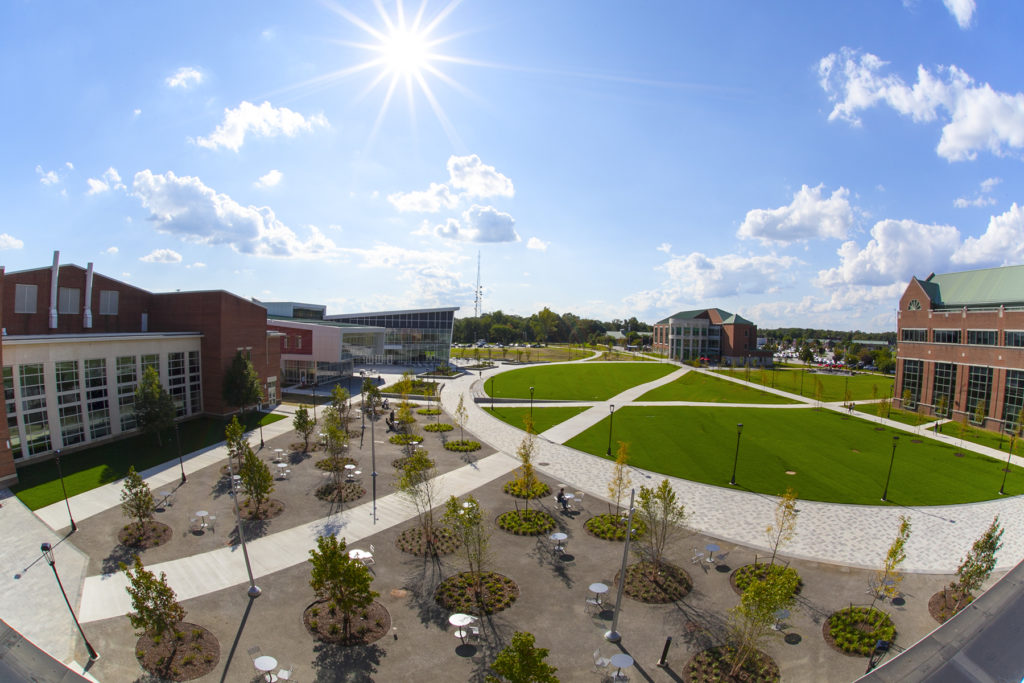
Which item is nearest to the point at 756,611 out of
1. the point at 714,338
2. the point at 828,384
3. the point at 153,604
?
the point at 153,604

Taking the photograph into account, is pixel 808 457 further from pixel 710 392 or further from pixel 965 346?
pixel 965 346

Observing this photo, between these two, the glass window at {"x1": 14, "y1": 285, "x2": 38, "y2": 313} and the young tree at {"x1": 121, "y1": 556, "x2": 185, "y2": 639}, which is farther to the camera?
the glass window at {"x1": 14, "y1": 285, "x2": 38, "y2": 313}

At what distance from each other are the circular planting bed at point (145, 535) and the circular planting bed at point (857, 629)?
991 inches

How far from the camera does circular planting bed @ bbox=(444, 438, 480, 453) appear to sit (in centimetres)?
3344

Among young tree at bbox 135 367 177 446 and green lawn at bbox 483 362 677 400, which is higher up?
young tree at bbox 135 367 177 446

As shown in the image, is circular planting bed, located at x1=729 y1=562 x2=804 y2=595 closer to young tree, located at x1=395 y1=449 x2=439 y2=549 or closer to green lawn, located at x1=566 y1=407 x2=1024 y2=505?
green lawn, located at x1=566 y1=407 x2=1024 y2=505

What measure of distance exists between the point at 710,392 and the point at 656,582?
4872cm

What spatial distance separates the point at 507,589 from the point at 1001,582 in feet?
58.9

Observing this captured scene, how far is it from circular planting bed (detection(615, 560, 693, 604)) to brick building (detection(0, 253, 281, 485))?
32062 mm

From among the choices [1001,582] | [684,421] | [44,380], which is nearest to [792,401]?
[684,421]

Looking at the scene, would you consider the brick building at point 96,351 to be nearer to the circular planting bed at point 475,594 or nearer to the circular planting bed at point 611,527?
the circular planting bed at point 475,594

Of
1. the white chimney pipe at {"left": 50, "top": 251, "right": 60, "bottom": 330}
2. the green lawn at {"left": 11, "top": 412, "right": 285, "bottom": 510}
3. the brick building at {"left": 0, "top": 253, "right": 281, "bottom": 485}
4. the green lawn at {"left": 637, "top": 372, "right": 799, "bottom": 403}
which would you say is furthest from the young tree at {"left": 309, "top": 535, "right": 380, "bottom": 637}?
the green lawn at {"left": 637, "top": 372, "right": 799, "bottom": 403}

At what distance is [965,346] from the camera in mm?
46812

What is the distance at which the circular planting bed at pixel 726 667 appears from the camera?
1278 cm
